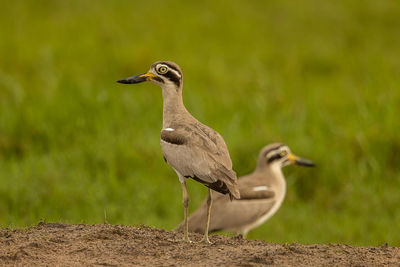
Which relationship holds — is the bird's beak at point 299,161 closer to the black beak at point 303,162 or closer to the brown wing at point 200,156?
the black beak at point 303,162

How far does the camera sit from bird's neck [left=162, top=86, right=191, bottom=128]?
5988mm

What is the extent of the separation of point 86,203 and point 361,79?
23.9 ft

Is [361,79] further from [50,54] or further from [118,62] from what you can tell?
[50,54]

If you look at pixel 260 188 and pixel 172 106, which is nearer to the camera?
pixel 172 106

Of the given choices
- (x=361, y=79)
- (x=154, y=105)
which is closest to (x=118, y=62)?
(x=154, y=105)

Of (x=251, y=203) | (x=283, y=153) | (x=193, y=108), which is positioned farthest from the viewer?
(x=193, y=108)

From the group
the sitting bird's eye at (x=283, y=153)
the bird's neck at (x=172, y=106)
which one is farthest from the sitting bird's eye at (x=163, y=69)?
the sitting bird's eye at (x=283, y=153)

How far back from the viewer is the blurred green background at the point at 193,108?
381 inches

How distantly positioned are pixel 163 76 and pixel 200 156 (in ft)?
2.85

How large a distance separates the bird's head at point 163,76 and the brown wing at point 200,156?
40 centimetres

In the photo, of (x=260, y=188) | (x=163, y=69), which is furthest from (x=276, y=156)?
(x=163, y=69)

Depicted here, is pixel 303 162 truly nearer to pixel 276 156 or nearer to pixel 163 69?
pixel 276 156

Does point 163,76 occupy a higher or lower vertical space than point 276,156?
lower

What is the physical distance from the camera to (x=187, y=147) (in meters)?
5.61
